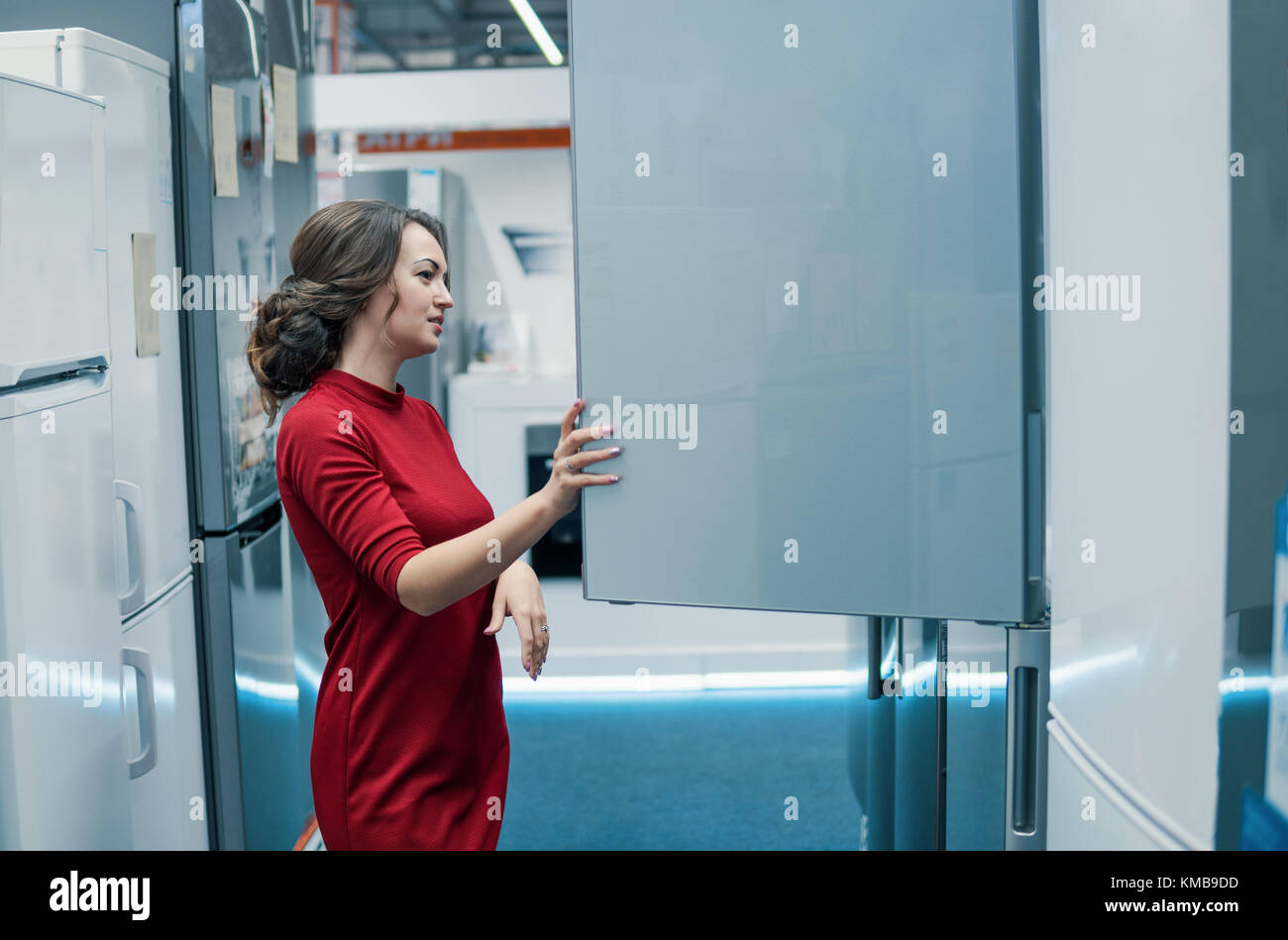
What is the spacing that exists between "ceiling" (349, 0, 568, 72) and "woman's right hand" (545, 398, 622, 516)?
8.25 meters

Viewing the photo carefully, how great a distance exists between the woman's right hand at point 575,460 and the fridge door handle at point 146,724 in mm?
1285

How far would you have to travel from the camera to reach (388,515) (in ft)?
4.27

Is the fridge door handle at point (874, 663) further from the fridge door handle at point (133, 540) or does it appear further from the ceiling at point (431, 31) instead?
the ceiling at point (431, 31)

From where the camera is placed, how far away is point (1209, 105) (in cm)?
99

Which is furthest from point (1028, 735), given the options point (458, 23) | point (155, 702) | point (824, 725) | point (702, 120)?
point (458, 23)

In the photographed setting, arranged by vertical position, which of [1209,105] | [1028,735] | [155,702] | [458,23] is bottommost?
[155,702]

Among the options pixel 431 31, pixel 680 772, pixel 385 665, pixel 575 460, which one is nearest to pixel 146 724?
pixel 385 665

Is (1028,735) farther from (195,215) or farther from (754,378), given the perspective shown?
(195,215)

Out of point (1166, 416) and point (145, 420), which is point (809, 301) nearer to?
point (1166, 416)

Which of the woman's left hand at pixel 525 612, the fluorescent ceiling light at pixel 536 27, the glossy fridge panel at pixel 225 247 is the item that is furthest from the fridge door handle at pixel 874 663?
the fluorescent ceiling light at pixel 536 27

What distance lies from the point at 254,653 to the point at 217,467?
19.1 inches

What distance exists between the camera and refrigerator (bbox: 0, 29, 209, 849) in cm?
204

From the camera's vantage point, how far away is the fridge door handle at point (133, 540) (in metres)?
2.12

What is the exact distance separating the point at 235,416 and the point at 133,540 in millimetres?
407
